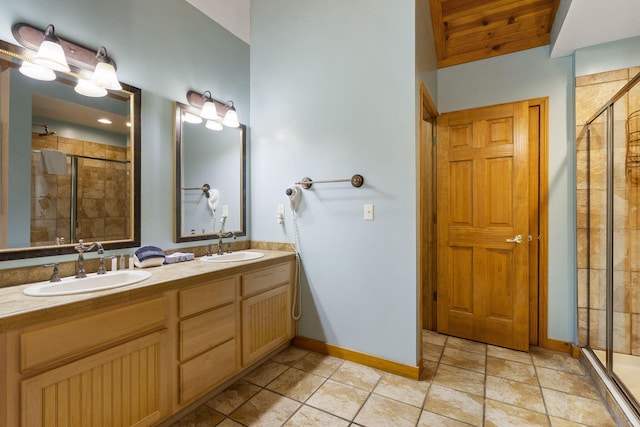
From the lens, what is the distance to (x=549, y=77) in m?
2.56

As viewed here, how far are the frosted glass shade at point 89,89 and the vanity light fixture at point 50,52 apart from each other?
0.18 meters

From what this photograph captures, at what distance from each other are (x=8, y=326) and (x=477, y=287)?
3.06m

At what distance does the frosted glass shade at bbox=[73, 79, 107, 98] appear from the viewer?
5.69 ft

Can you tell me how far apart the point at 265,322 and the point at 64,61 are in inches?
78.5

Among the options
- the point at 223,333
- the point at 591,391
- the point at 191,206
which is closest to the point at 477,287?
the point at 591,391

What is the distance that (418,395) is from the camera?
6.32ft

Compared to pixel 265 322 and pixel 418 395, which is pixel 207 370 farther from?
pixel 418 395

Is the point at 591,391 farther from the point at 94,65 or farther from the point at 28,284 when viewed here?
the point at 94,65

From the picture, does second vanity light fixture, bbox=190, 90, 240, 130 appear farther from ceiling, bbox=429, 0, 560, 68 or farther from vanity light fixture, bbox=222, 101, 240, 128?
ceiling, bbox=429, 0, 560, 68

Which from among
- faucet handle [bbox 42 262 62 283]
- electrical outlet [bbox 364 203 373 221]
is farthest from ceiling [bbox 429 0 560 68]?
faucet handle [bbox 42 262 62 283]

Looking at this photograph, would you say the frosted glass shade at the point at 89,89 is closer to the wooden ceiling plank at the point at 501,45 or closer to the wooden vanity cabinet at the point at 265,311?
the wooden vanity cabinet at the point at 265,311

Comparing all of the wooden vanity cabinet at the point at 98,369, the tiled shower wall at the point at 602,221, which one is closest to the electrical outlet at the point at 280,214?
the wooden vanity cabinet at the point at 98,369

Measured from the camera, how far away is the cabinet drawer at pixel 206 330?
1.68m

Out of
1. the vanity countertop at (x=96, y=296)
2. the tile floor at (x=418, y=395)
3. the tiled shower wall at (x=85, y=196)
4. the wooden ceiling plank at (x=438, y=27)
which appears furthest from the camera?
the wooden ceiling plank at (x=438, y=27)
